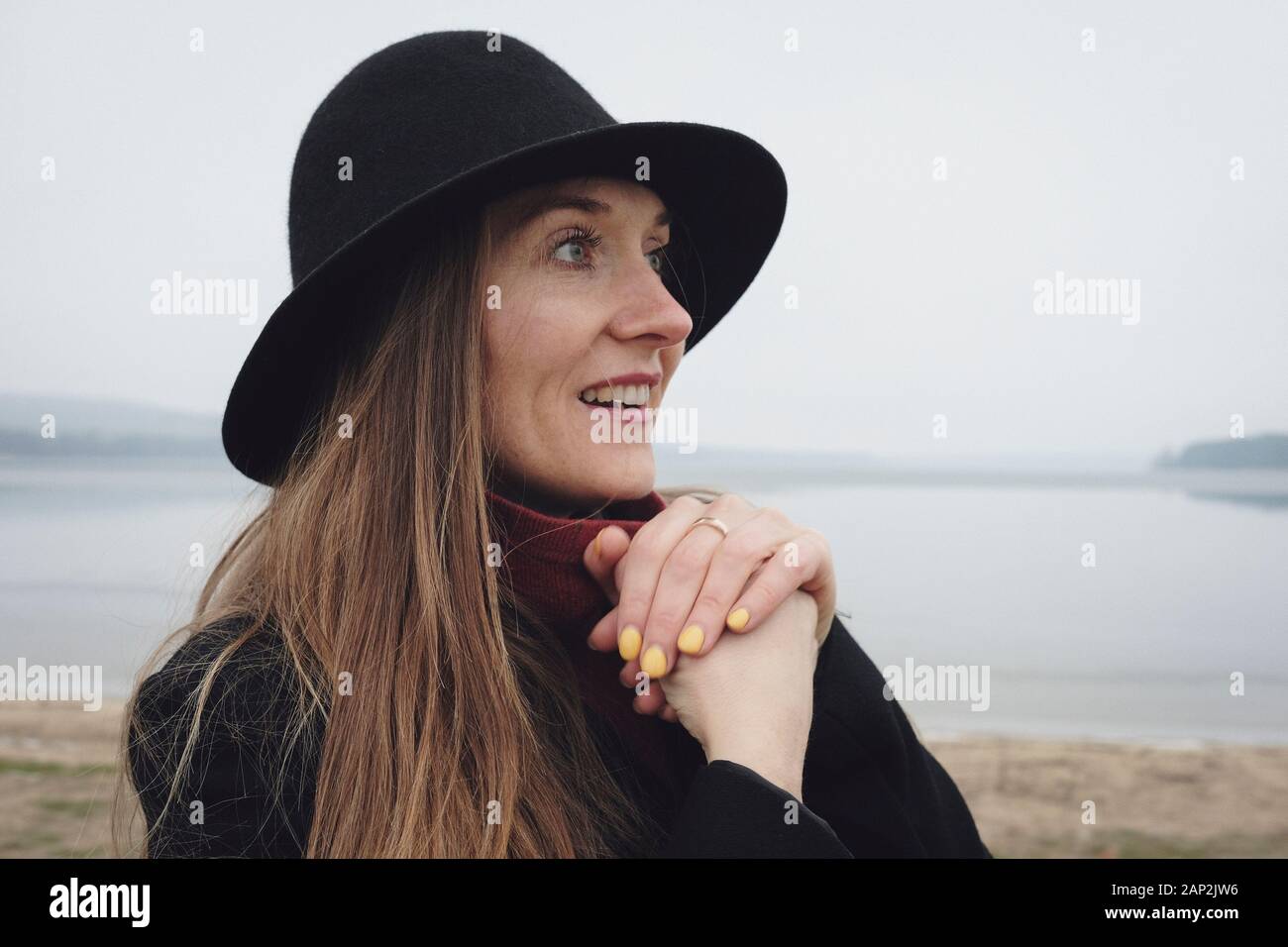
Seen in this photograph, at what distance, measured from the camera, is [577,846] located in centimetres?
144

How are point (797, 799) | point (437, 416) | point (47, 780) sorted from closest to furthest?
point (797, 799) < point (437, 416) < point (47, 780)

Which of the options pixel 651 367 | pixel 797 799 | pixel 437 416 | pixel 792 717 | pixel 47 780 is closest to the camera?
pixel 797 799

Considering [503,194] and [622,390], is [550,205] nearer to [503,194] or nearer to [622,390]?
[503,194]

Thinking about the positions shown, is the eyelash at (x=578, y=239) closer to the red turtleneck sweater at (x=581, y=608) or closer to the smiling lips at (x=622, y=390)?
the smiling lips at (x=622, y=390)

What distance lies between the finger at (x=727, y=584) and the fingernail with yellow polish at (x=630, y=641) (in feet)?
0.22

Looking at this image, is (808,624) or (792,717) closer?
(792,717)

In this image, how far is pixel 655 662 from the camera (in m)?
1.40

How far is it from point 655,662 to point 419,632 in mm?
344

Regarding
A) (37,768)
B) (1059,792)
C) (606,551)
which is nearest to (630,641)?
(606,551)

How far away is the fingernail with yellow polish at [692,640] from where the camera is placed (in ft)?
4.59

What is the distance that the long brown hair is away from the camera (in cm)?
136
